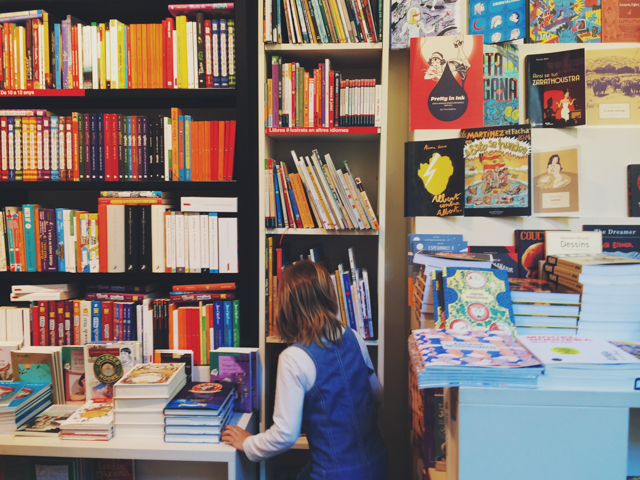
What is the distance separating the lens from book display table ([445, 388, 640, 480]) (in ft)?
2.78

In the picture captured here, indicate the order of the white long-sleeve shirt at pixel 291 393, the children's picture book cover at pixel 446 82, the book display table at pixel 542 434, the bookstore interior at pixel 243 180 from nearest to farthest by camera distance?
the book display table at pixel 542 434 → the white long-sleeve shirt at pixel 291 393 → the bookstore interior at pixel 243 180 → the children's picture book cover at pixel 446 82

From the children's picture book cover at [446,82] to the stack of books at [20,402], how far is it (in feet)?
6.11

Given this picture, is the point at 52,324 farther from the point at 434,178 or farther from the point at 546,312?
the point at 546,312

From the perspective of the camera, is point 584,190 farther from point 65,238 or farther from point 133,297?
point 65,238

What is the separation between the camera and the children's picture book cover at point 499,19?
1697 mm

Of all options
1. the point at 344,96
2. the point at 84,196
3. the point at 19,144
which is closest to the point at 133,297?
the point at 84,196

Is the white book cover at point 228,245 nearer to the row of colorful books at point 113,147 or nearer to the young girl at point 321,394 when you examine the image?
the row of colorful books at point 113,147

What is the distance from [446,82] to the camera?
5.65 ft

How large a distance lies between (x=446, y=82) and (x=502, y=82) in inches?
8.9

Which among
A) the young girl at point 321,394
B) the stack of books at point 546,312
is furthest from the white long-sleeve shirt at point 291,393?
the stack of books at point 546,312

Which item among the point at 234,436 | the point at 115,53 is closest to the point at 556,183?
the point at 234,436

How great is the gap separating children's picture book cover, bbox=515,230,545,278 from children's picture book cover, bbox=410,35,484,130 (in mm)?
497

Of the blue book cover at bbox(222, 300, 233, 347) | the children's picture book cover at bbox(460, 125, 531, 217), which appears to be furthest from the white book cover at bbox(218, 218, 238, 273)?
the children's picture book cover at bbox(460, 125, 531, 217)

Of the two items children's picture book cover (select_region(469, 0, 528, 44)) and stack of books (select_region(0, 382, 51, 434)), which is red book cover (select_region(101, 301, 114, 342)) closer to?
stack of books (select_region(0, 382, 51, 434))
